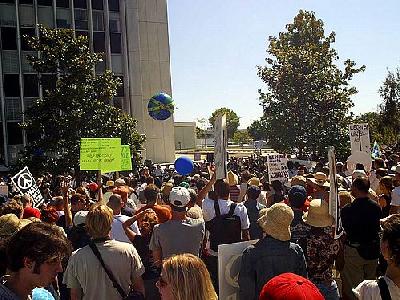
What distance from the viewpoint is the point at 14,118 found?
3534 centimetres

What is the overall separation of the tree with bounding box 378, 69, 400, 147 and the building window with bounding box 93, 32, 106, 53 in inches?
841

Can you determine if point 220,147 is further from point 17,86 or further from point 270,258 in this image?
point 17,86

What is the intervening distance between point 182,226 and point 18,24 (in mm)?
34221

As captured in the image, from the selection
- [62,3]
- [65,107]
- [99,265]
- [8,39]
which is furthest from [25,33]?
[99,265]

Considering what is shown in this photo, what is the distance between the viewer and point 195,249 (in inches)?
216

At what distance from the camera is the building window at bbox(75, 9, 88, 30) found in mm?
37625

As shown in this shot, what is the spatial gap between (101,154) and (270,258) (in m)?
6.74

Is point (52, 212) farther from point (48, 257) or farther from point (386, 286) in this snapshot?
point (386, 286)

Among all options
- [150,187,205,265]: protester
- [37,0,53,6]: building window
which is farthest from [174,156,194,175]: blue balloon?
[37,0,53,6]: building window

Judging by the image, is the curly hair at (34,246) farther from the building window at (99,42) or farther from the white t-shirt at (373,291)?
the building window at (99,42)

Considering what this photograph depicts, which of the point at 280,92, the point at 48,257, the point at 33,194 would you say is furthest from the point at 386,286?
the point at 280,92

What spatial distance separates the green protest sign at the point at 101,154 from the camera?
33.9 ft

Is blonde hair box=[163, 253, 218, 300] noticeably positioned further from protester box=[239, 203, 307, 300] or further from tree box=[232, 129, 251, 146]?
tree box=[232, 129, 251, 146]

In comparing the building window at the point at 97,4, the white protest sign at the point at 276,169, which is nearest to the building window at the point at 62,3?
the building window at the point at 97,4
